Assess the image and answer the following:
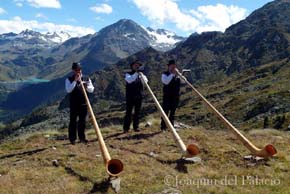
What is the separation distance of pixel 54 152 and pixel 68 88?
219cm

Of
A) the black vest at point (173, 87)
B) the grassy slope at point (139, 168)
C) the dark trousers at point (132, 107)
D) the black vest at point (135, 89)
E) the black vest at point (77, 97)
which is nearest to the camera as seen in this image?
the grassy slope at point (139, 168)

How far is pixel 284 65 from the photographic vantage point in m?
158

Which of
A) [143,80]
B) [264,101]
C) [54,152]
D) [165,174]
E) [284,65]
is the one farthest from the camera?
[284,65]

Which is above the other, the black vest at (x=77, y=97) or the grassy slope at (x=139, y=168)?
the black vest at (x=77, y=97)

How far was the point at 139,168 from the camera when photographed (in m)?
11.4

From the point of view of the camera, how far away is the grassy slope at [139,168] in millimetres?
10031

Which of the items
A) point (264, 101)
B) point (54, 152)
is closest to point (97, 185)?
point (54, 152)

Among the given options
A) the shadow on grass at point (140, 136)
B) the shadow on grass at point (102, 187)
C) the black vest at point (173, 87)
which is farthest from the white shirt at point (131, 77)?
the shadow on grass at point (102, 187)

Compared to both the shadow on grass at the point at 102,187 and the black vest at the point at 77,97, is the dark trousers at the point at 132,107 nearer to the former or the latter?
the black vest at the point at 77,97

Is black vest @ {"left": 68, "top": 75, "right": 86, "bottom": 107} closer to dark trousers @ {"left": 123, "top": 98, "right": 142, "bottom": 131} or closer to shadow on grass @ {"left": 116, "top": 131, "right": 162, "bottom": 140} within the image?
shadow on grass @ {"left": 116, "top": 131, "right": 162, "bottom": 140}

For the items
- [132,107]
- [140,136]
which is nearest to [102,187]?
[140,136]

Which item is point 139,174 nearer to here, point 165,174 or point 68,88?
point 165,174

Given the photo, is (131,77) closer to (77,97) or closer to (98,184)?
(77,97)

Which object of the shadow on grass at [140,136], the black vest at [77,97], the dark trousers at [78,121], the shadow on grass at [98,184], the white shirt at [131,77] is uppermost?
the white shirt at [131,77]
